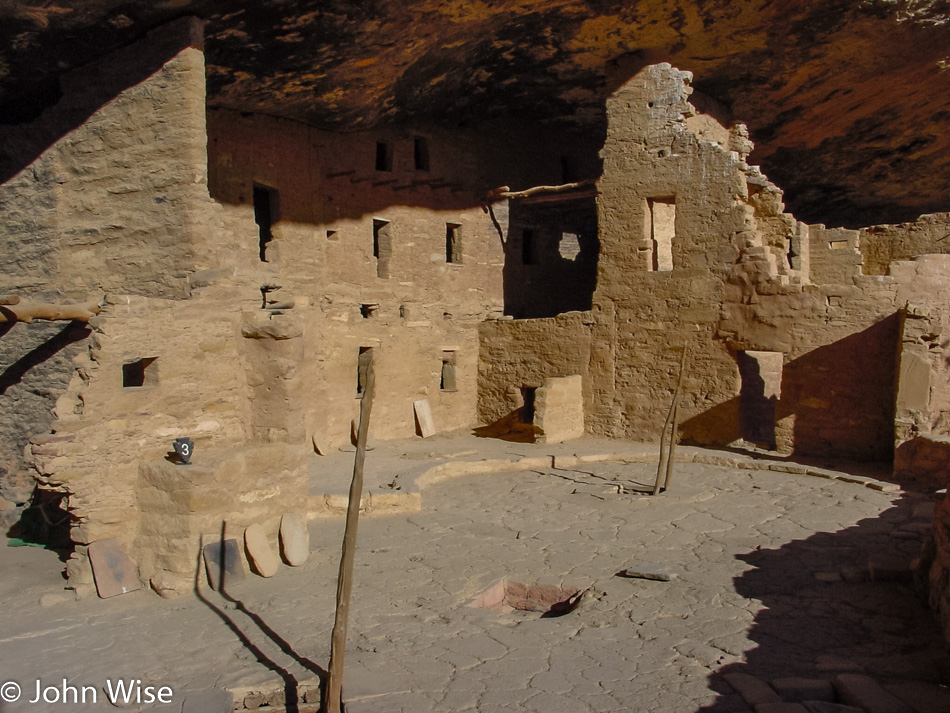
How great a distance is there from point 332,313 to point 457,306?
3391 mm

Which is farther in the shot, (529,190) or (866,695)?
(529,190)

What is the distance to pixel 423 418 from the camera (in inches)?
611

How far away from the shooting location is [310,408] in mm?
13078

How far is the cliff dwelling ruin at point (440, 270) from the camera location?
7891mm

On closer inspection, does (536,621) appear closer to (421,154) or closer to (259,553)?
(259,553)

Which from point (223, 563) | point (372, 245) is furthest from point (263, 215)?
point (223, 563)

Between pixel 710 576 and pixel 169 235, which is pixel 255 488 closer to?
pixel 169 235

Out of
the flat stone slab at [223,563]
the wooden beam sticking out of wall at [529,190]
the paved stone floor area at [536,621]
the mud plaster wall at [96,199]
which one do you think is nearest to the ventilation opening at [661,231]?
the wooden beam sticking out of wall at [529,190]

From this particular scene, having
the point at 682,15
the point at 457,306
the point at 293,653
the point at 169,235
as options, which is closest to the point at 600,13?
the point at 682,15

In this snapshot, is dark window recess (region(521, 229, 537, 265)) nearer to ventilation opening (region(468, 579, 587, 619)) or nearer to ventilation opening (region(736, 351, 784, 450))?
ventilation opening (region(736, 351, 784, 450))

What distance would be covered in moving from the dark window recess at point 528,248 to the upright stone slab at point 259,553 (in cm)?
1197

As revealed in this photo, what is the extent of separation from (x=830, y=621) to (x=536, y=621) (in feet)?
7.42

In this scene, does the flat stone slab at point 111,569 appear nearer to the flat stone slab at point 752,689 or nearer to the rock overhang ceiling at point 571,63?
the flat stone slab at point 752,689

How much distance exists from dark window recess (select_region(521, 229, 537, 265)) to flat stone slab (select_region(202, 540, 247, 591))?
1229cm
